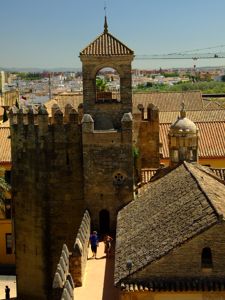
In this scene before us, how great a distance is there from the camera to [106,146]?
32.1m

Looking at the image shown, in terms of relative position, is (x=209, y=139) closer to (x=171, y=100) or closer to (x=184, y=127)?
(x=184, y=127)

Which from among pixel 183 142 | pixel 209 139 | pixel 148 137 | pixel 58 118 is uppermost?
pixel 58 118

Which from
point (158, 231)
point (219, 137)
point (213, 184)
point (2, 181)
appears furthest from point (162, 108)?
point (158, 231)

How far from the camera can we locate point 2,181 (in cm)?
3791

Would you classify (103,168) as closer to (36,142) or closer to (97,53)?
(36,142)

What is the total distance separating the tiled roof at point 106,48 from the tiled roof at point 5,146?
14.3m

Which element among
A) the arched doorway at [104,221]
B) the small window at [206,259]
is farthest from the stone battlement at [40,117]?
the small window at [206,259]

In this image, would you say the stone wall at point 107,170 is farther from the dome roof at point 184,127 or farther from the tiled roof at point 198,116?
the tiled roof at point 198,116

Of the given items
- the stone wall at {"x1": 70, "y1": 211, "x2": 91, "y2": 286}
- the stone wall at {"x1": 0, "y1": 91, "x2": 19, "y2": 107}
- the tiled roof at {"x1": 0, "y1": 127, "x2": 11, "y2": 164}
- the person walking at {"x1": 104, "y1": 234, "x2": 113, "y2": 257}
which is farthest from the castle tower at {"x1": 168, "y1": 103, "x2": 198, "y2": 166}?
the stone wall at {"x1": 0, "y1": 91, "x2": 19, "y2": 107}

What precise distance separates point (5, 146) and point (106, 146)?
1584 centimetres

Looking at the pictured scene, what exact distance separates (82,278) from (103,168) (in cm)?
768

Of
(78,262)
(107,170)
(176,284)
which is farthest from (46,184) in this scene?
(176,284)

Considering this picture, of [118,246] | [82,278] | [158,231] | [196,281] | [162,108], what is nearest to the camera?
[196,281]

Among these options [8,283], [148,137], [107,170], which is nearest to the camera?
[107,170]
